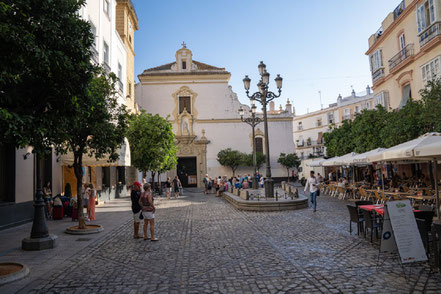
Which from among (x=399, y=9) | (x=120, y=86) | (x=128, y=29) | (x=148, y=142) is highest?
(x=128, y=29)

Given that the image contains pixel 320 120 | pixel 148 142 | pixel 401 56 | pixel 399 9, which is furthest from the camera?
pixel 320 120

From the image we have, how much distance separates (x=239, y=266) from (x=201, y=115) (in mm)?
30856

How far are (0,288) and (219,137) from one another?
31.3 meters

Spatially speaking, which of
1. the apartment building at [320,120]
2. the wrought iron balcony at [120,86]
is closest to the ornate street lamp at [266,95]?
the wrought iron balcony at [120,86]

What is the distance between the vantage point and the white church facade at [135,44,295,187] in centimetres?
3562

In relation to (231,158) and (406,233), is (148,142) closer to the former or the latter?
(231,158)

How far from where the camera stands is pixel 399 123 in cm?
1510

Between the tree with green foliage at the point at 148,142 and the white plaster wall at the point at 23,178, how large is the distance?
9594 millimetres

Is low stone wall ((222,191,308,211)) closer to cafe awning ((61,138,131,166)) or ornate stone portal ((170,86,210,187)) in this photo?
cafe awning ((61,138,131,166))

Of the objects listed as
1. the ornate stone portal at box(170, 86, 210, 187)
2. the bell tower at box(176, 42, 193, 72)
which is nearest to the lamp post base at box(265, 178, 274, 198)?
the ornate stone portal at box(170, 86, 210, 187)

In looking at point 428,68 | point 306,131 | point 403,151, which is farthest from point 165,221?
point 306,131

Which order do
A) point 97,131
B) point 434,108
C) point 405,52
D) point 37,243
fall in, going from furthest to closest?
point 405,52 < point 434,108 < point 97,131 < point 37,243

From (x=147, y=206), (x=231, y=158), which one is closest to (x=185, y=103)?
(x=231, y=158)

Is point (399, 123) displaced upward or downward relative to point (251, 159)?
upward
